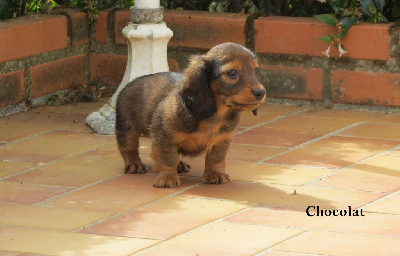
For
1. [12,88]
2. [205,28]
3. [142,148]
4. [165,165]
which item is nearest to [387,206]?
[165,165]

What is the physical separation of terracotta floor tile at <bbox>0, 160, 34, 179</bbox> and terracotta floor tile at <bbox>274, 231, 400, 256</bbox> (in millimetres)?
2243

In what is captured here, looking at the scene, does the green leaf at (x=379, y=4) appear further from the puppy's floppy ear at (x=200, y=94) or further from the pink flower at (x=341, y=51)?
the puppy's floppy ear at (x=200, y=94)

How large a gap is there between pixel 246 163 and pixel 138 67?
1564mm

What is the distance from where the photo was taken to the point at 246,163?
21.4ft

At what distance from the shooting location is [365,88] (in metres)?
8.03

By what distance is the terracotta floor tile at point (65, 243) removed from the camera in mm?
4648

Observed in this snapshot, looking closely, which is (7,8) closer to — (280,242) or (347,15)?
(347,15)

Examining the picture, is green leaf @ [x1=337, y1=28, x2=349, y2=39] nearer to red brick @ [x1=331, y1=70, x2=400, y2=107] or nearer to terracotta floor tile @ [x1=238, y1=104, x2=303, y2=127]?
red brick @ [x1=331, y1=70, x2=400, y2=107]

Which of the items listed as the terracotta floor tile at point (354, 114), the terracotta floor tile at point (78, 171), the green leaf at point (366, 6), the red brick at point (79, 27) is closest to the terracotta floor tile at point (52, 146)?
the terracotta floor tile at point (78, 171)

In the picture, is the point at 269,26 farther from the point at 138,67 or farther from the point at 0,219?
the point at 0,219

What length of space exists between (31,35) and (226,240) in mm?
3922

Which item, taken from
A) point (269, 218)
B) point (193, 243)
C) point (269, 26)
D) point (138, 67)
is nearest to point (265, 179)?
point (269, 218)

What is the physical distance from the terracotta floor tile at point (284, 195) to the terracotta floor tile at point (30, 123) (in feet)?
6.53

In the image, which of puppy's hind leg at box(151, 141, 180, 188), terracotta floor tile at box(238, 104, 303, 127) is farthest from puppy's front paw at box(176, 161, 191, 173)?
terracotta floor tile at box(238, 104, 303, 127)
